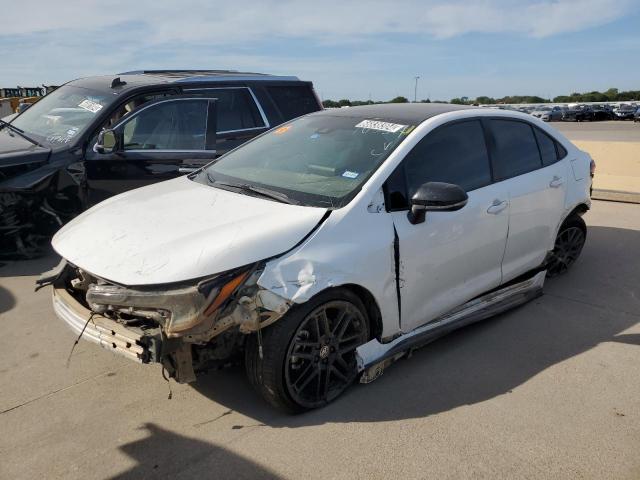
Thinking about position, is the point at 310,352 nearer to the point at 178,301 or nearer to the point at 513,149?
the point at 178,301

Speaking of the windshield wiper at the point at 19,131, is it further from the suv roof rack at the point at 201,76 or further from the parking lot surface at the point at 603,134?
the parking lot surface at the point at 603,134

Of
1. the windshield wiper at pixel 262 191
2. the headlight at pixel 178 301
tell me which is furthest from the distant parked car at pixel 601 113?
the headlight at pixel 178 301

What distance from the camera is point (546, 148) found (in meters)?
4.91

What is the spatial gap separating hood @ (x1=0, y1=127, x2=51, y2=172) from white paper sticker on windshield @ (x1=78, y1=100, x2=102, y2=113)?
26.6 inches

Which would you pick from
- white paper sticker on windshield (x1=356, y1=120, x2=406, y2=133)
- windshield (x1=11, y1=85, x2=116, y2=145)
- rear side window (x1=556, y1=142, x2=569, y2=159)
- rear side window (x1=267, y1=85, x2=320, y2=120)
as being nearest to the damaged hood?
windshield (x1=11, y1=85, x2=116, y2=145)

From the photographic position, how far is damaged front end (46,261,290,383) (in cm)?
272

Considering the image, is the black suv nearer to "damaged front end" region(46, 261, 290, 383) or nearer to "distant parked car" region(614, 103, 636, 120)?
"damaged front end" region(46, 261, 290, 383)

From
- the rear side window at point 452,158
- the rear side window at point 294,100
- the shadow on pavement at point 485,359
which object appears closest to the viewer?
the shadow on pavement at point 485,359

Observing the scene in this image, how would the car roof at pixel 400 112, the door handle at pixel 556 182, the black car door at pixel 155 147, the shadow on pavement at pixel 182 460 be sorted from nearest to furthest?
the shadow on pavement at pixel 182 460 → the car roof at pixel 400 112 → the door handle at pixel 556 182 → the black car door at pixel 155 147

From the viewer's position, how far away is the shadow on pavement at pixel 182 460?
269 cm

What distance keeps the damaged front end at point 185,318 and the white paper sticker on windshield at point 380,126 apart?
151cm

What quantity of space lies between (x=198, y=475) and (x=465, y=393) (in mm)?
1638

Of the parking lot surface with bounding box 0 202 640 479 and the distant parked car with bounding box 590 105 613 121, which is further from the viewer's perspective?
the distant parked car with bounding box 590 105 613 121

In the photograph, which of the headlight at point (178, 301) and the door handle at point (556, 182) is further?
the door handle at point (556, 182)
